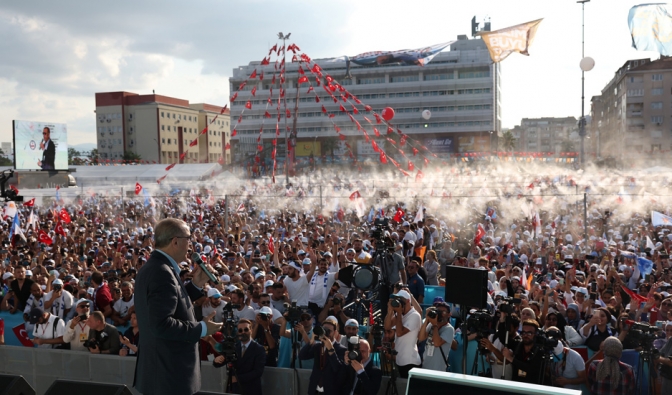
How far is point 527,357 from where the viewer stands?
234 inches

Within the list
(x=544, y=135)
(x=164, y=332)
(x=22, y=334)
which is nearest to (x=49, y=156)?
(x=22, y=334)

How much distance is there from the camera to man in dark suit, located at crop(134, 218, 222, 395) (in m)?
3.24

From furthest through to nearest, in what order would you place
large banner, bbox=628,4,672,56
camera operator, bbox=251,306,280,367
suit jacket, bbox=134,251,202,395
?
large banner, bbox=628,4,672,56 → camera operator, bbox=251,306,280,367 → suit jacket, bbox=134,251,202,395

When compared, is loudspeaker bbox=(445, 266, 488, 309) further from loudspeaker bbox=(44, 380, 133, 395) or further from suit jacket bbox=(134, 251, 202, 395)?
loudspeaker bbox=(44, 380, 133, 395)

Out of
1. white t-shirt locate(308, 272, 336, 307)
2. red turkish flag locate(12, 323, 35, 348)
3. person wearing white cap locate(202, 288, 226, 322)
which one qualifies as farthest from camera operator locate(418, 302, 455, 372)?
red turkish flag locate(12, 323, 35, 348)

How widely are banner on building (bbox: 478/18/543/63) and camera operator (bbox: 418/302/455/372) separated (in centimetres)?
1233

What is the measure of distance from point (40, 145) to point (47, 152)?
0.67m

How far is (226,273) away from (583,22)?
30.4m

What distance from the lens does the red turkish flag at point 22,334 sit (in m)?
8.16

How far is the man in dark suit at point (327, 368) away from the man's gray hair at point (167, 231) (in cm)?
273

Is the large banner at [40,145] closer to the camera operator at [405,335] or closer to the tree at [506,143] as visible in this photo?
the camera operator at [405,335]

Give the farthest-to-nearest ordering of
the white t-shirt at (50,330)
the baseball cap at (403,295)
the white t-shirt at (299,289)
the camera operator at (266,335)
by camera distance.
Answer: the white t-shirt at (299,289) < the white t-shirt at (50,330) < the camera operator at (266,335) < the baseball cap at (403,295)

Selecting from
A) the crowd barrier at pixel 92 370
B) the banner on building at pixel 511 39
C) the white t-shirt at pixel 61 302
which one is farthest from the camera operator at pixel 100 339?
the banner on building at pixel 511 39

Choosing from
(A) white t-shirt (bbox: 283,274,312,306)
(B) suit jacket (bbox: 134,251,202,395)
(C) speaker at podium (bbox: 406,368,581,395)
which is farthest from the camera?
(A) white t-shirt (bbox: 283,274,312,306)
